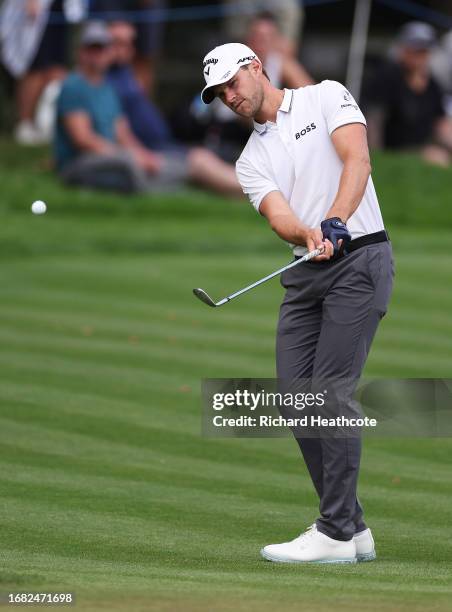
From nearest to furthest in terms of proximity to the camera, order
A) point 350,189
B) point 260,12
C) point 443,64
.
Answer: point 350,189 → point 260,12 → point 443,64

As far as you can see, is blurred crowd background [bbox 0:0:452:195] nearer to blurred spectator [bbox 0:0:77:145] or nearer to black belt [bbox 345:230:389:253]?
blurred spectator [bbox 0:0:77:145]

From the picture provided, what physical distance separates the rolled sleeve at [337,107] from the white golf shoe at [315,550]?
1.60 m

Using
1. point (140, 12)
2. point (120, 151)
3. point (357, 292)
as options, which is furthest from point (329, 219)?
point (140, 12)

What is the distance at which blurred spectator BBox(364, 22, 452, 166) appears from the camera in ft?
60.1

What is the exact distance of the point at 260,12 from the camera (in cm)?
1961

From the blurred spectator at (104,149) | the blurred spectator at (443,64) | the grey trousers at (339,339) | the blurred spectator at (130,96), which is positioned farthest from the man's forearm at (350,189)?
the blurred spectator at (443,64)

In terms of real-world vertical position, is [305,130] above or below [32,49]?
below

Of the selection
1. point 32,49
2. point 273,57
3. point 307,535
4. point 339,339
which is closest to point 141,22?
point 32,49

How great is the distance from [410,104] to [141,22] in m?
3.60

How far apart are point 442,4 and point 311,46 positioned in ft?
7.29

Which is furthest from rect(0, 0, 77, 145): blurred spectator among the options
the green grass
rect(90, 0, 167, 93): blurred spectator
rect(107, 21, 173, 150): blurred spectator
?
the green grass

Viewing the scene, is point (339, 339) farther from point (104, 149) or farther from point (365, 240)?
point (104, 149)

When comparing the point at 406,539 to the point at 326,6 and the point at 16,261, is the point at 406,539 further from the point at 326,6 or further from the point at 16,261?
the point at 326,6

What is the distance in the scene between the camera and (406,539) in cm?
661
